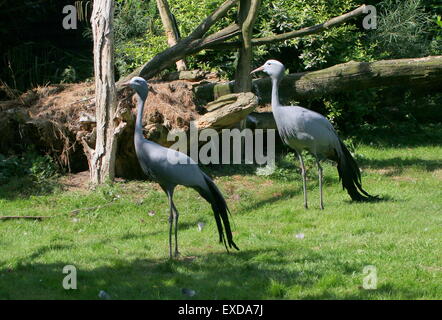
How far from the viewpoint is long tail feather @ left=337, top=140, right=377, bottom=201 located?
903 centimetres

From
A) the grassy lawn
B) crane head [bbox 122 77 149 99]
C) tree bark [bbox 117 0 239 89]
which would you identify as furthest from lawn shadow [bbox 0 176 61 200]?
crane head [bbox 122 77 149 99]

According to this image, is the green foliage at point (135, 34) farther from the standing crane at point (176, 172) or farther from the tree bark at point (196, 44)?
the standing crane at point (176, 172)

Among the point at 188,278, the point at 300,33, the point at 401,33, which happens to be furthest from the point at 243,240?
the point at 401,33

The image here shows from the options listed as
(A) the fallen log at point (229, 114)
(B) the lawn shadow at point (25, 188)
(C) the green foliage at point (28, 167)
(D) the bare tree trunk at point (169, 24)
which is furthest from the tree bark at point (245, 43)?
(B) the lawn shadow at point (25, 188)

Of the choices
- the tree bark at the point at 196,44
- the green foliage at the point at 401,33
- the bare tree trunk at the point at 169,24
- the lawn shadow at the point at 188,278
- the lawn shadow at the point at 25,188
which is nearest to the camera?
the lawn shadow at the point at 188,278

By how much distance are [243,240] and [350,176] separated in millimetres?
2237

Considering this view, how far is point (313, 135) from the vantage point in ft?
29.2

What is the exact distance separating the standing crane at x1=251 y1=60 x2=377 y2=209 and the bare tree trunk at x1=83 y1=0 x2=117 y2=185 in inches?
90.8

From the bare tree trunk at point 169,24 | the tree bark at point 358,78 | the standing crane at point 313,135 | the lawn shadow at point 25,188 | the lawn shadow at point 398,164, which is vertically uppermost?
the bare tree trunk at point 169,24

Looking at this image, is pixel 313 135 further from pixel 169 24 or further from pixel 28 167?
pixel 169 24

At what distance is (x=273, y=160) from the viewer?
11.0m

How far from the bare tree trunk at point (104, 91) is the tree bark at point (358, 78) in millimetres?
3275

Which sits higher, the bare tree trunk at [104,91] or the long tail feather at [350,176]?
the bare tree trunk at [104,91]

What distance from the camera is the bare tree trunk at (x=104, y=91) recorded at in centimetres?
942
